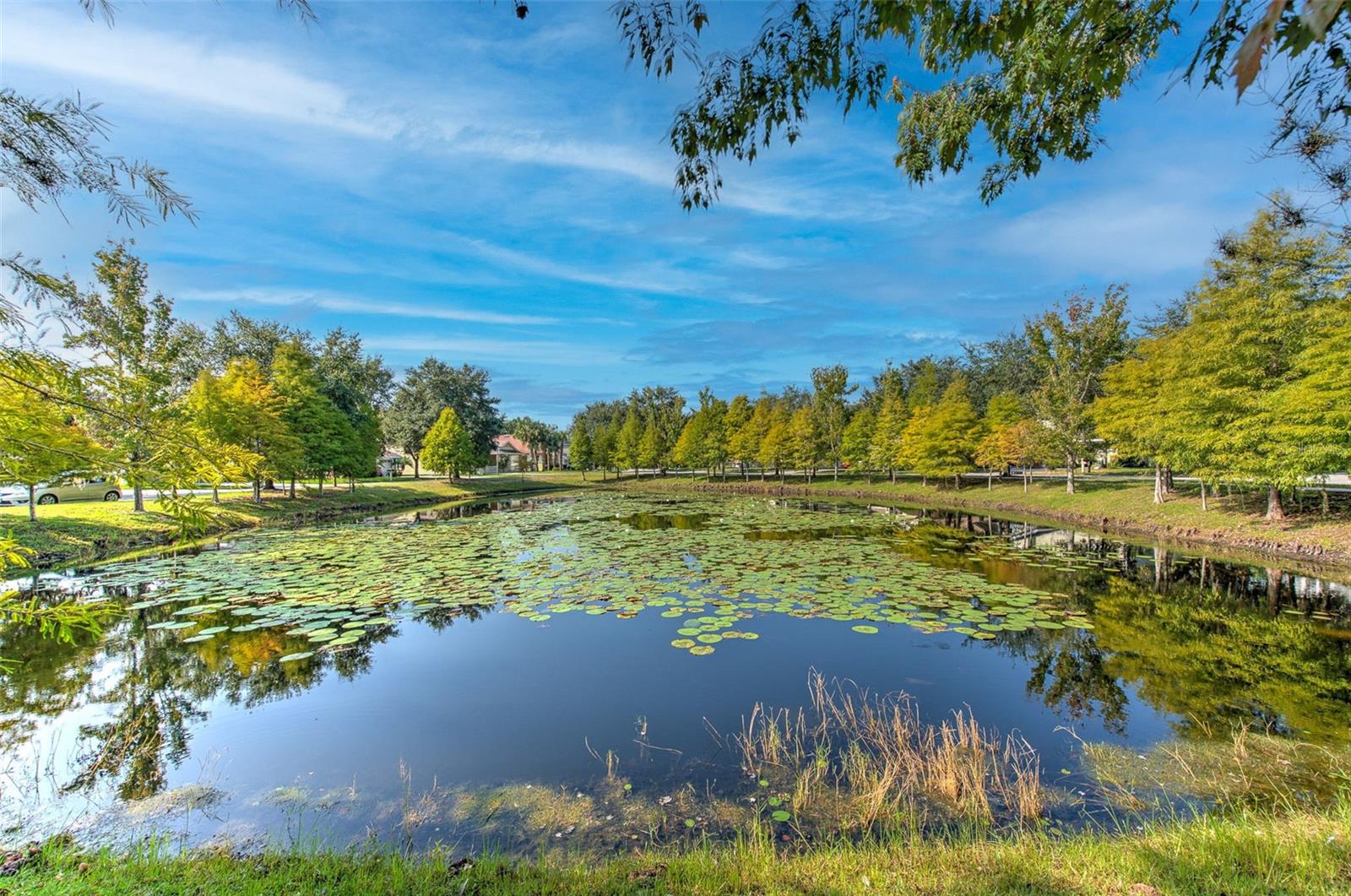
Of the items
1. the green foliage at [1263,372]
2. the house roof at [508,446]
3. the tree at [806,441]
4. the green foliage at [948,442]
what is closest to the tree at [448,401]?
the house roof at [508,446]

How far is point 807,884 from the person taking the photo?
128 inches

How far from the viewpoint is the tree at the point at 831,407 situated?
143 feet

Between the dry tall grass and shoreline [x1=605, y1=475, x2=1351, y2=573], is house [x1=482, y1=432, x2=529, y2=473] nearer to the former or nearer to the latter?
shoreline [x1=605, y1=475, x2=1351, y2=573]

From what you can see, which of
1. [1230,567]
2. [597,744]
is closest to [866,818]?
[597,744]

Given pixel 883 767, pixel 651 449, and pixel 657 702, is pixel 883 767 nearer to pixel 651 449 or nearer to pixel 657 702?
pixel 657 702

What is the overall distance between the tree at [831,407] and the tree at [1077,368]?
15381 millimetres

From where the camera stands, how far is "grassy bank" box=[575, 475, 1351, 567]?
50.7ft

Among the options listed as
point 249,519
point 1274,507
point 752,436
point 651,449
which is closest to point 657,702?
point 1274,507

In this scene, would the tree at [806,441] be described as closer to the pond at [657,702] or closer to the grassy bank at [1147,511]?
the grassy bank at [1147,511]

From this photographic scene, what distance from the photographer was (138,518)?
18.9m

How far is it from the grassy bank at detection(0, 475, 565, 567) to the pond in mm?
2280

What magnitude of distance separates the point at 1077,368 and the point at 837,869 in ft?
109

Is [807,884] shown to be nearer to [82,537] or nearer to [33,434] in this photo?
[33,434]

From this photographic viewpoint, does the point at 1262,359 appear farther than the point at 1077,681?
Yes
